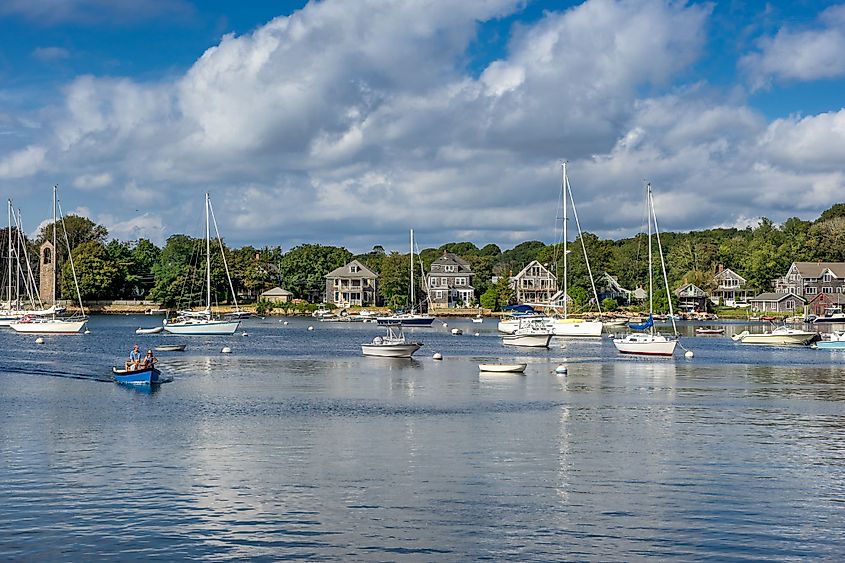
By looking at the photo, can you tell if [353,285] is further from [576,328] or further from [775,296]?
[576,328]

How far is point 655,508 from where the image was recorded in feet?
82.8

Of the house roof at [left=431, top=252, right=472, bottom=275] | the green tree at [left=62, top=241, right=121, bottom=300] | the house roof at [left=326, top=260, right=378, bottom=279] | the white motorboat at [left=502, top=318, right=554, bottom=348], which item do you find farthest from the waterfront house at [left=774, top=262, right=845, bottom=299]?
the green tree at [left=62, top=241, right=121, bottom=300]

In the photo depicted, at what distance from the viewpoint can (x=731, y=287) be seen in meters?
196

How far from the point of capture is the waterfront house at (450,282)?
193 metres

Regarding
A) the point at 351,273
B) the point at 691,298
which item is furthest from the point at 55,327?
the point at 691,298

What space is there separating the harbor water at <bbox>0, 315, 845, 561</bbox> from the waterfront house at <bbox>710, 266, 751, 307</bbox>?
139303 mm

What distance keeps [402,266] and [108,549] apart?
534 feet

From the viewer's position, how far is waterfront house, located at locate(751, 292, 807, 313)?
173 m

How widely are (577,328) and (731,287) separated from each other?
102005mm

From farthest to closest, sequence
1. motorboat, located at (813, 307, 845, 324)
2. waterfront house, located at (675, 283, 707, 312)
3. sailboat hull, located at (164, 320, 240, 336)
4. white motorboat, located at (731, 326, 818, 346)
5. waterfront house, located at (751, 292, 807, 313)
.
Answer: waterfront house, located at (675, 283, 707, 312), waterfront house, located at (751, 292, 807, 313), motorboat, located at (813, 307, 845, 324), sailboat hull, located at (164, 320, 240, 336), white motorboat, located at (731, 326, 818, 346)

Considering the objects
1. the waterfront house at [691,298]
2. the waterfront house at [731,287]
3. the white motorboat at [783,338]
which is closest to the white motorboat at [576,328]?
the white motorboat at [783,338]

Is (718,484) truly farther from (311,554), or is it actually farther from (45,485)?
(45,485)

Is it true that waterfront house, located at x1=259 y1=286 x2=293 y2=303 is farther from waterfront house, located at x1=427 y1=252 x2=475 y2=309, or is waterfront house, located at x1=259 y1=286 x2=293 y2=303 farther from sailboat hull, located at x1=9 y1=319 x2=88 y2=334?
sailboat hull, located at x1=9 y1=319 x2=88 y2=334

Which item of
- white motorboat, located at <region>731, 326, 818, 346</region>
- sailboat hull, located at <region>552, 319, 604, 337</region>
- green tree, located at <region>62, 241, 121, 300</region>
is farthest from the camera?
green tree, located at <region>62, 241, 121, 300</region>
